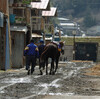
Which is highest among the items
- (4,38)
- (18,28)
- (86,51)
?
(18,28)

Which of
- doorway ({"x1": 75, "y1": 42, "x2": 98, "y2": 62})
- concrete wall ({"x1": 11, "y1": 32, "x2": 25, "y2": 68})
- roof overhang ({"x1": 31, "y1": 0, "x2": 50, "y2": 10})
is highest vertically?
roof overhang ({"x1": 31, "y1": 0, "x2": 50, "y2": 10})

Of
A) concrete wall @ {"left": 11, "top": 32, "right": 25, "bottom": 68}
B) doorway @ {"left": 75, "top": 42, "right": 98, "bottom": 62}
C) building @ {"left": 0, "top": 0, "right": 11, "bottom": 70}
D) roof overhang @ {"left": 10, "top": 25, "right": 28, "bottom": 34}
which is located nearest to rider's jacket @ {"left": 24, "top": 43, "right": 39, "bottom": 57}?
building @ {"left": 0, "top": 0, "right": 11, "bottom": 70}

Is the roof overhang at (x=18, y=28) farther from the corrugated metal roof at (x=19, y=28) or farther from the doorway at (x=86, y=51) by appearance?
the doorway at (x=86, y=51)

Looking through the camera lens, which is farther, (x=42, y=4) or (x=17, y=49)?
(x=42, y=4)

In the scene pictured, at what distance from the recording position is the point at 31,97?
25.9ft

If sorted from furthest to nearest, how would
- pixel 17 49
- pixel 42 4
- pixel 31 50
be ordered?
pixel 42 4
pixel 17 49
pixel 31 50

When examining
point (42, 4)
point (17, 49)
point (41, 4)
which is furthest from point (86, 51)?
point (17, 49)

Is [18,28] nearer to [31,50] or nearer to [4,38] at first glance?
[4,38]

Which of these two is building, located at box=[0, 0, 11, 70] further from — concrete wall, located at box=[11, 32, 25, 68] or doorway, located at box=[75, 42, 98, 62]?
doorway, located at box=[75, 42, 98, 62]

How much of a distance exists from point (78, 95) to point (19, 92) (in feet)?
4.33

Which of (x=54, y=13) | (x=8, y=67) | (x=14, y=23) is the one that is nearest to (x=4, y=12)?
(x=8, y=67)

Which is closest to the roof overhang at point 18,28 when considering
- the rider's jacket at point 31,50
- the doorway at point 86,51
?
the rider's jacket at point 31,50

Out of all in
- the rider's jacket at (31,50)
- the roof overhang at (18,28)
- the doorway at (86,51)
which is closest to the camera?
the rider's jacket at (31,50)

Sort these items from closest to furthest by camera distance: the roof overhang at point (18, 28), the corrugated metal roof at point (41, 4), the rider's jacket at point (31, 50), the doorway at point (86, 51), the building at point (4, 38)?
the rider's jacket at point (31, 50), the building at point (4, 38), the roof overhang at point (18, 28), the corrugated metal roof at point (41, 4), the doorway at point (86, 51)
